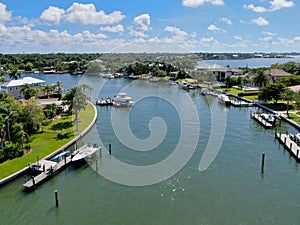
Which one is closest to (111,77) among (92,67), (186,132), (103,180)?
(92,67)

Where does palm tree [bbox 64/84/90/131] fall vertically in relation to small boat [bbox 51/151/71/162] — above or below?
above

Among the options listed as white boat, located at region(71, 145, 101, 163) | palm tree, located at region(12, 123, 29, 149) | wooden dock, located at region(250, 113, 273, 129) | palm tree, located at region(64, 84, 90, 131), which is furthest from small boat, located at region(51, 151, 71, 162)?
wooden dock, located at region(250, 113, 273, 129)

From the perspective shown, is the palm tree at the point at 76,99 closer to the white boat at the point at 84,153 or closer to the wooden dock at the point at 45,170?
the white boat at the point at 84,153

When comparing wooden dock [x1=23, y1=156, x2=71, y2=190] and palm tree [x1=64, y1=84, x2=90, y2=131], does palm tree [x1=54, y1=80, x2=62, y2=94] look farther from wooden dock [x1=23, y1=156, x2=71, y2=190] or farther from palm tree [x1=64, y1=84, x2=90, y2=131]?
wooden dock [x1=23, y1=156, x2=71, y2=190]

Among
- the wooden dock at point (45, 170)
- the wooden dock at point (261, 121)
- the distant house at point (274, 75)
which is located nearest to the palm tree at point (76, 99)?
the wooden dock at point (45, 170)

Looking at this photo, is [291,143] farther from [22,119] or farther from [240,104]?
[22,119]

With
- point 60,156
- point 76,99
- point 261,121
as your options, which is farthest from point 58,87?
point 261,121

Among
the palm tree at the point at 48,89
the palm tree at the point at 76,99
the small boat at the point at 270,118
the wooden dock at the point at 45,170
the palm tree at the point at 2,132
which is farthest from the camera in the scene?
the palm tree at the point at 48,89

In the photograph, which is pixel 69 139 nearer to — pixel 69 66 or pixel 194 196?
pixel 194 196
